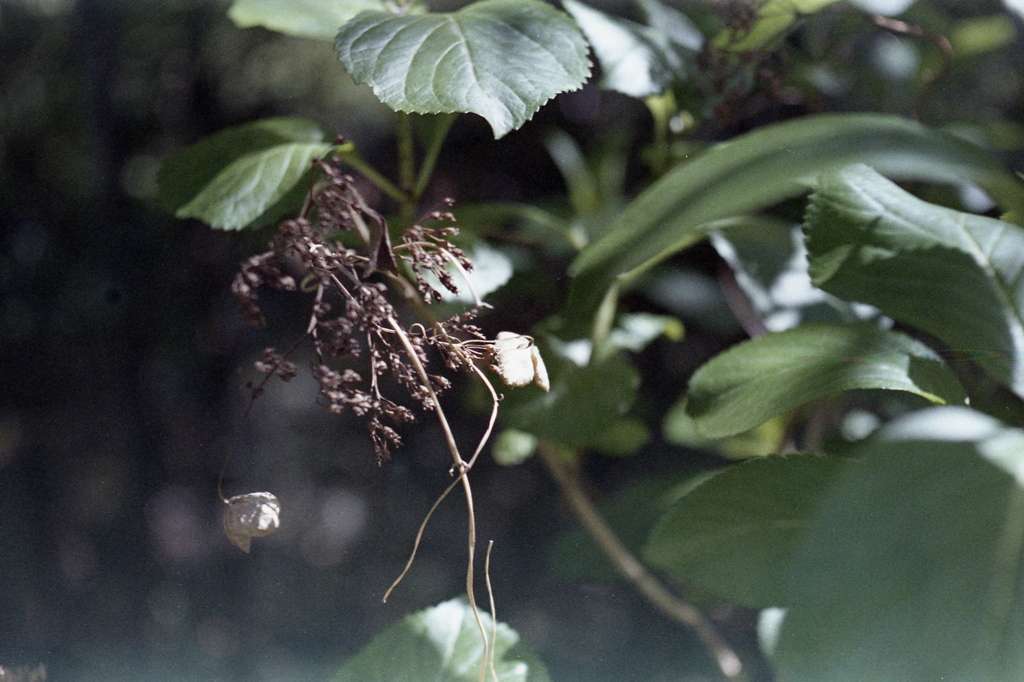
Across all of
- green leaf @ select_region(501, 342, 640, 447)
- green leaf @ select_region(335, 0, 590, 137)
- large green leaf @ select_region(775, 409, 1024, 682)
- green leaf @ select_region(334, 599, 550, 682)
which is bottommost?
green leaf @ select_region(334, 599, 550, 682)

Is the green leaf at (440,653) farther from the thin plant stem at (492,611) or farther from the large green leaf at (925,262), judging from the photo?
the large green leaf at (925,262)

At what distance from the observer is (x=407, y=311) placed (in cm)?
36

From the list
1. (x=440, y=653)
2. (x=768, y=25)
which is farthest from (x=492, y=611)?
(x=768, y=25)

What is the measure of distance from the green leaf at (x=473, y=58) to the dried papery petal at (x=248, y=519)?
239mm

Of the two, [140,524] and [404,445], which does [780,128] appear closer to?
[404,445]

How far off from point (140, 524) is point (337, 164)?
0.27 meters

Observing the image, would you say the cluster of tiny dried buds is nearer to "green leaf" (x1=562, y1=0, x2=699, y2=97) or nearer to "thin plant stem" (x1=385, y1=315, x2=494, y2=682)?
"thin plant stem" (x1=385, y1=315, x2=494, y2=682)

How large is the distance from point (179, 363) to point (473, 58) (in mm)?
291

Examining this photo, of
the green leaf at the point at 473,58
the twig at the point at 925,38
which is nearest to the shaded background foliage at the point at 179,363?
the twig at the point at 925,38

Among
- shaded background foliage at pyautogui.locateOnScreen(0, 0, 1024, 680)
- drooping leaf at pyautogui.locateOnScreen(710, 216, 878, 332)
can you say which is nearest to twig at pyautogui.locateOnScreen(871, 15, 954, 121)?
shaded background foliage at pyautogui.locateOnScreen(0, 0, 1024, 680)

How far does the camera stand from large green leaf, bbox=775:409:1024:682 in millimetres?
270

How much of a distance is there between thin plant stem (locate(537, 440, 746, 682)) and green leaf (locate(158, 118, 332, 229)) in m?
0.22

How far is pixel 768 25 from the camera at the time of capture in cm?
44

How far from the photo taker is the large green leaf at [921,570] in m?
0.27
